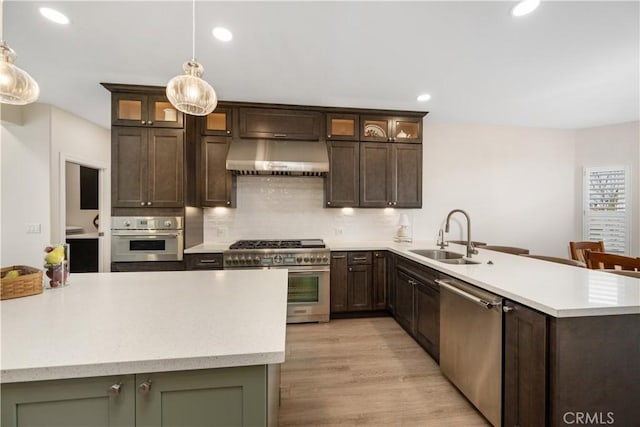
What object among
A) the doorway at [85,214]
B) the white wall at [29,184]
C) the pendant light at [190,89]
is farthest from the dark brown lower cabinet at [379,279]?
the white wall at [29,184]

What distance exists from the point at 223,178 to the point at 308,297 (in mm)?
1825

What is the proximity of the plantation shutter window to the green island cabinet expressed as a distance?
5.70m

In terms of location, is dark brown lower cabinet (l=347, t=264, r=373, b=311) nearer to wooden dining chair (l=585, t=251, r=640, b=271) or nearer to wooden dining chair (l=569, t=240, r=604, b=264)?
wooden dining chair (l=585, t=251, r=640, b=271)

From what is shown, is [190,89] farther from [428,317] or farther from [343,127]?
[428,317]

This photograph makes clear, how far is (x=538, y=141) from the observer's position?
14.2 feet

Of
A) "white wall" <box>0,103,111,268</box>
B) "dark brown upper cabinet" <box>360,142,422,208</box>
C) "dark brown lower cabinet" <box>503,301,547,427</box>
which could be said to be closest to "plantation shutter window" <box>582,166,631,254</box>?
"dark brown upper cabinet" <box>360,142,422,208</box>

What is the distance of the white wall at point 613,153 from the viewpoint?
3973mm

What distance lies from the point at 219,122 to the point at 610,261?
4.47 m

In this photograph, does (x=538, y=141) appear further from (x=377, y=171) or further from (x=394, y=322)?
(x=394, y=322)

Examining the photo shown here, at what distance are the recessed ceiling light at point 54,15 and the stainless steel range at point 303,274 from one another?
91.8 inches

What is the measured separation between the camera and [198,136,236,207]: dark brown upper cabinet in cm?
332

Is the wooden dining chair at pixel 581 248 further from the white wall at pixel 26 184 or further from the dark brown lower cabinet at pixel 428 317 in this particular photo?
the white wall at pixel 26 184

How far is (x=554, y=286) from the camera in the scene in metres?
1.55

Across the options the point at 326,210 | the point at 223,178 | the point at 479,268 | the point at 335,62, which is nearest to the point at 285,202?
the point at 326,210
